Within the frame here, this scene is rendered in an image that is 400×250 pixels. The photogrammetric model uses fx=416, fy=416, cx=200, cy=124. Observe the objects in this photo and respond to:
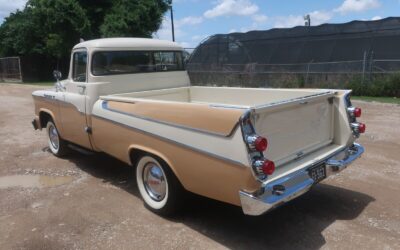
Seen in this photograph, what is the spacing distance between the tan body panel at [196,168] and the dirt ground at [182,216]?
0.60m

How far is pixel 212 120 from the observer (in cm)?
378

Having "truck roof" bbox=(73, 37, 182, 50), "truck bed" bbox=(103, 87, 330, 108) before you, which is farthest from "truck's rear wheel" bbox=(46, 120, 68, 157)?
"truck bed" bbox=(103, 87, 330, 108)

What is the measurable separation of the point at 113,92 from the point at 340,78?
11.8 metres

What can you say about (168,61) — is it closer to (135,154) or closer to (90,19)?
(135,154)

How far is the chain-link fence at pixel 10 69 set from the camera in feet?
105

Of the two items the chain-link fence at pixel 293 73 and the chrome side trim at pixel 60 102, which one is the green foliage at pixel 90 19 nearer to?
the chain-link fence at pixel 293 73

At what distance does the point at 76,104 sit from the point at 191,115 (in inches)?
107

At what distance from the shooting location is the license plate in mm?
4184

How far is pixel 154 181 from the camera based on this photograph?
192 inches

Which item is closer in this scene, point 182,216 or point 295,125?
point 295,125

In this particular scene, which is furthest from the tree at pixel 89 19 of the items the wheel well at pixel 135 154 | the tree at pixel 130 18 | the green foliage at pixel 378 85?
the wheel well at pixel 135 154

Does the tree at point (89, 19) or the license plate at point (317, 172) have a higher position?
the tree at point (89, 19)

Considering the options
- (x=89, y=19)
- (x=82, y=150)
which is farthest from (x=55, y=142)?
(x=89, y=19)

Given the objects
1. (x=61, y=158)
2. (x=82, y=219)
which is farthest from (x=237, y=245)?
(x=61, y=158)
